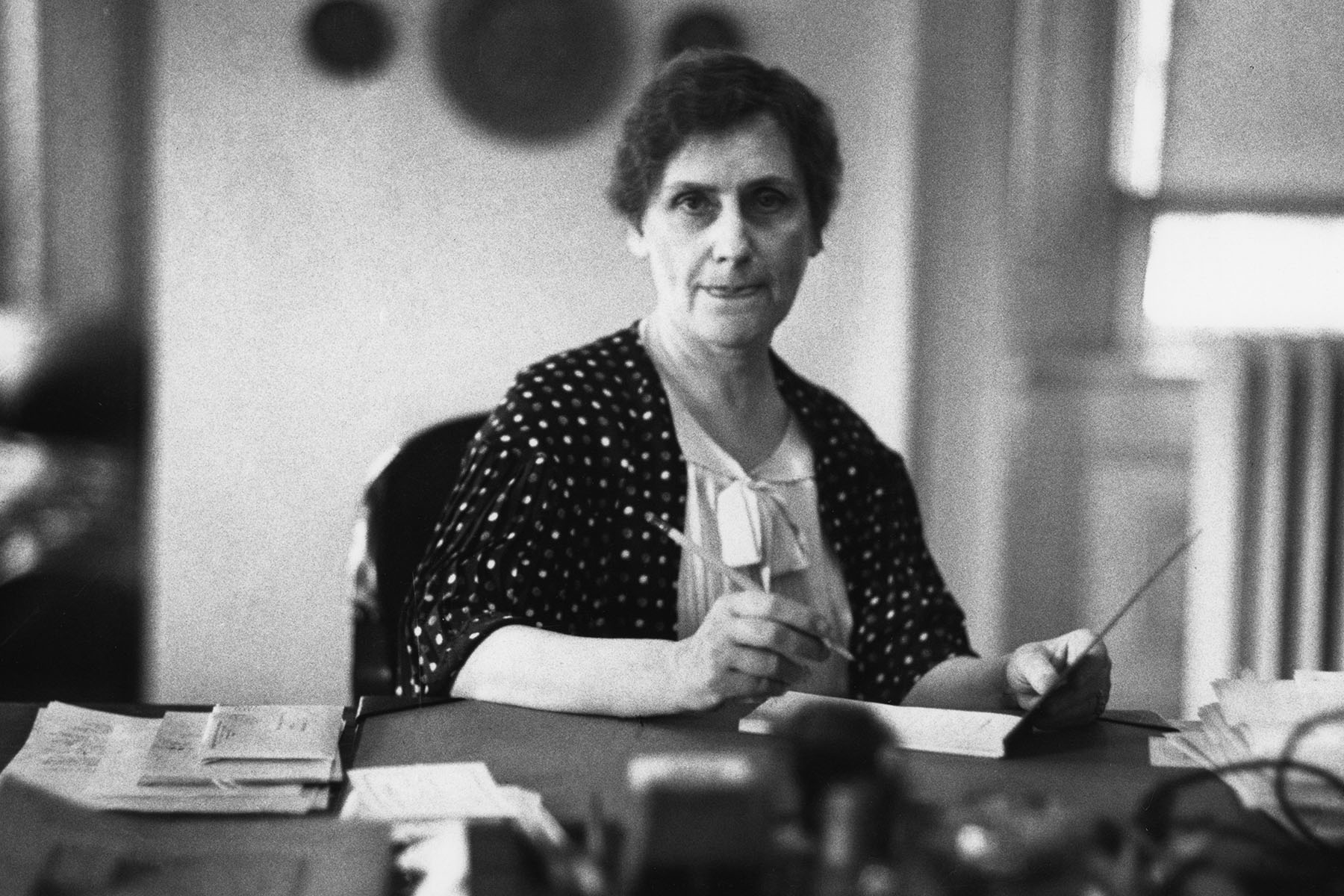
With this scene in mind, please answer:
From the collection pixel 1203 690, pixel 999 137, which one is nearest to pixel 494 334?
pixel 999 137

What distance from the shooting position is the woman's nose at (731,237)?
1.71 m

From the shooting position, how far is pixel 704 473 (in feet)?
5.63

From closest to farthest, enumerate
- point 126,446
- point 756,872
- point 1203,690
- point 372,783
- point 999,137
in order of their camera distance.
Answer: point 756,872
point 372,783
point 1203,690
point 999,137
point 126,446

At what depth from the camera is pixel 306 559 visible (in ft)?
10.8

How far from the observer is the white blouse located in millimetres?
1686

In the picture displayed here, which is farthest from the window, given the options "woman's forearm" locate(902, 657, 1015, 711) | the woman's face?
"woman's forearm" locate(902, 657, 1015, 711)

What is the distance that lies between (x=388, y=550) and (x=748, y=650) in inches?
23.6

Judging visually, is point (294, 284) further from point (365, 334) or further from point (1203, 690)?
point (1203, 690)

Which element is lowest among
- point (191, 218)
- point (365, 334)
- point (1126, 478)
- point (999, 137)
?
point (1126, 478)

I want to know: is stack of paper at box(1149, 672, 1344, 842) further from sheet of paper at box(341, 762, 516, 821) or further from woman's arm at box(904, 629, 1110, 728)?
sheet of paper at box(341, 762, 516, 821)

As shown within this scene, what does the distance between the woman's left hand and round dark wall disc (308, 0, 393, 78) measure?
2.21m

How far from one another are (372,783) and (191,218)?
7.74ft

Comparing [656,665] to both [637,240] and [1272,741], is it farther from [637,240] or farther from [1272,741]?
[637,240]

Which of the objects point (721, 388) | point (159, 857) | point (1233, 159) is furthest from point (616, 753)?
point (1233, 159)
